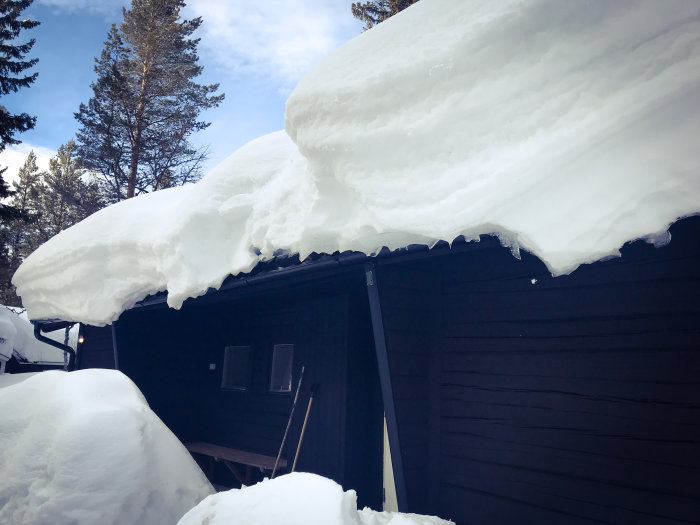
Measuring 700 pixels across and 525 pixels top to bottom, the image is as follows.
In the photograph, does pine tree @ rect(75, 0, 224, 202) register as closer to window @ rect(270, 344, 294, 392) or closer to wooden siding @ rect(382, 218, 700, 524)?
window @ rect(270, 344, 294, 392)

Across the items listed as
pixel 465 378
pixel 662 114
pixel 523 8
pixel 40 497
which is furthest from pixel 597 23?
pixel 40 497

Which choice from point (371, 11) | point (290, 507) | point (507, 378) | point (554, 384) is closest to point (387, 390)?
point (507, 378)

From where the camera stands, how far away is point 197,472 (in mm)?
3746

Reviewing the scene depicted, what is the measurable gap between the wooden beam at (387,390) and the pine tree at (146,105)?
16.5m

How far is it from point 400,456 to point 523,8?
3178mm

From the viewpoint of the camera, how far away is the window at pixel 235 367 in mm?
7699

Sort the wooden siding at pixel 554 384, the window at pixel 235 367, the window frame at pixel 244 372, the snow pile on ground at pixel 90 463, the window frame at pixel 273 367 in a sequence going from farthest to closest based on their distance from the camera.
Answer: the window at pixel 235 367 < the window frame at pixel 244 372 < the window frame at pixel 273 367 < the snow pile on ground at pixel 90 463 < the wooden siding at pixel 554 384

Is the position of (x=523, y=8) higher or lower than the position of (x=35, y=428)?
higher

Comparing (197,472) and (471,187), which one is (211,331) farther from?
(471,187)

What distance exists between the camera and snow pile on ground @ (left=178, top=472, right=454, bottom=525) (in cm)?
209

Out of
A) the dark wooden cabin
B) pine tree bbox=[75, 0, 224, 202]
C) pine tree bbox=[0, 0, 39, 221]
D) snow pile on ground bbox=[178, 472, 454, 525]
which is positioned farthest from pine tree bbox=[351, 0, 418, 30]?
snow pile on ground bbox=[178, 472, 454, 525]

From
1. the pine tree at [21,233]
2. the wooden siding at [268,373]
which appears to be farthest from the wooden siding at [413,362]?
the pine tree at [21,233]

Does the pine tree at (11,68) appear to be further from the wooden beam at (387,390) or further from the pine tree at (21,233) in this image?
the wooden beam at (387,390)

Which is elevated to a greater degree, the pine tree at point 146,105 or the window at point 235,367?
the pine tree at point 146,105
